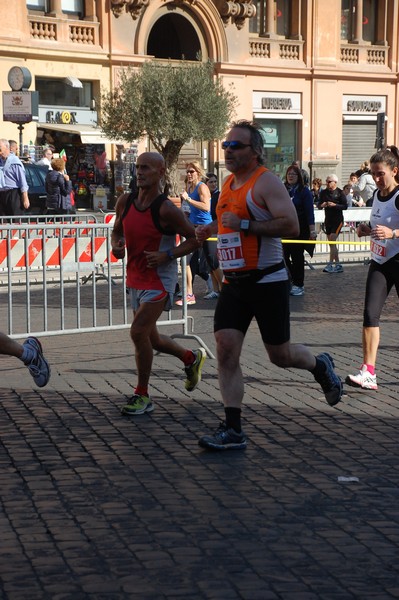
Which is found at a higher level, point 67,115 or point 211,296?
point 67,115

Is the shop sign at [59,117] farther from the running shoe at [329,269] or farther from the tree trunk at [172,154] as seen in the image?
the running shoe at [329,269]

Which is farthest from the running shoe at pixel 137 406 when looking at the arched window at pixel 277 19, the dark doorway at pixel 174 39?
the arched window at pixel 277 19

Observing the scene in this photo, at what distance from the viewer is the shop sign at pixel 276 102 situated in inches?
1618

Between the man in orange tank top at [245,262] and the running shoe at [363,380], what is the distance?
1896mm

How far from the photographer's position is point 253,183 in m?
6.45

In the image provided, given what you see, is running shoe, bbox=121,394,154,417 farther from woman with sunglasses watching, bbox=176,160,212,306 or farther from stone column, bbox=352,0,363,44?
stone column, bbox=352,0,363,44

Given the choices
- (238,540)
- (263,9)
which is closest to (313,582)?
(238,540)

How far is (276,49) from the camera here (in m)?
41.9

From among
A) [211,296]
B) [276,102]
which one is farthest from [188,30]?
[211,296]

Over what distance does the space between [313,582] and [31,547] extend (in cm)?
128

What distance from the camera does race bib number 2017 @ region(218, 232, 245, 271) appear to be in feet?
21.3

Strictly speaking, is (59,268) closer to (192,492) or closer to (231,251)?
(231,251)

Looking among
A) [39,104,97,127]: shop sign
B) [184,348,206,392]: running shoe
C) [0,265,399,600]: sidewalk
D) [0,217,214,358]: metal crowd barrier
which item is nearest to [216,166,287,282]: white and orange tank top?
[0,265,399,600]: sidewalk

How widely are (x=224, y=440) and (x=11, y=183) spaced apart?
13137 millimetres
